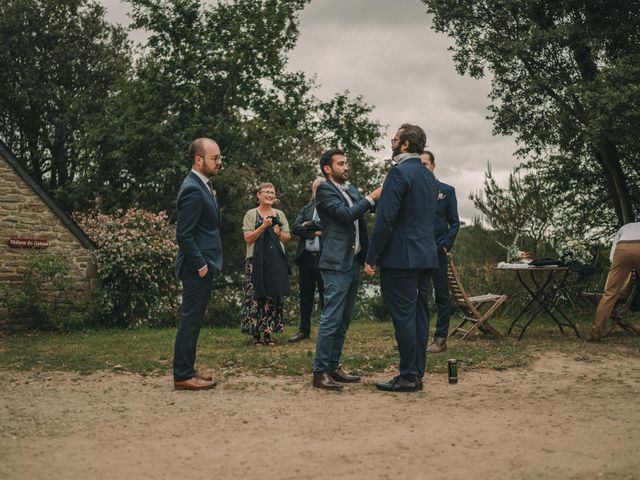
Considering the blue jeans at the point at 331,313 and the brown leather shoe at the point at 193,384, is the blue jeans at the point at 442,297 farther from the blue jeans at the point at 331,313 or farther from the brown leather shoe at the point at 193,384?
the brown leather shoe at the point at 193,384

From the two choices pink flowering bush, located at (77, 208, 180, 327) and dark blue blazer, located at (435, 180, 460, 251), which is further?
pink flowering bush, located at (77, 208, 180, 327)

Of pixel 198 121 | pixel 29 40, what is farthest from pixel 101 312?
pixel 29 40

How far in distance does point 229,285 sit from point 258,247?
1423 centimetres

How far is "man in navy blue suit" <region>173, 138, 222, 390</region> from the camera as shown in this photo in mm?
5840

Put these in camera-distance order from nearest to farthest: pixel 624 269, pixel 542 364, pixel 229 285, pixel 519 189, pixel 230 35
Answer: pixel 542 364 → pixel 624 269 → pixel 519 189 → pixel 229 285 → pixel 230 35

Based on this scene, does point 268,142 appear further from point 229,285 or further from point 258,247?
point 258,247

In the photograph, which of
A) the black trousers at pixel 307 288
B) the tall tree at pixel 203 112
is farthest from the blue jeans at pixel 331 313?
the tall tree at pixel 203 112

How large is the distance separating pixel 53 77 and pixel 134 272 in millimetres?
16880

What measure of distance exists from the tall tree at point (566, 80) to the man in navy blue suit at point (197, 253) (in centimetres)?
893

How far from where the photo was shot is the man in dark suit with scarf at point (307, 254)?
29.7 ft

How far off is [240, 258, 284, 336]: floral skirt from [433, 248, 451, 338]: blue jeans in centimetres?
211

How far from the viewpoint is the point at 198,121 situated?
2345 centimetres

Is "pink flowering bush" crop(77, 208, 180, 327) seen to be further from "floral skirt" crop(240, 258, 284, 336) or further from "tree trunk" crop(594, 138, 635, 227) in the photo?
"tree trunk" crop(594, 138, 635, 227)

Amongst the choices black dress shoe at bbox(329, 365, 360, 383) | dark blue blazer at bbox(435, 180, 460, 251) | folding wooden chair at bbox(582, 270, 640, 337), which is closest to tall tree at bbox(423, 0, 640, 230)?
folding wooden chair at bbox(582, 270, 640, 337)
